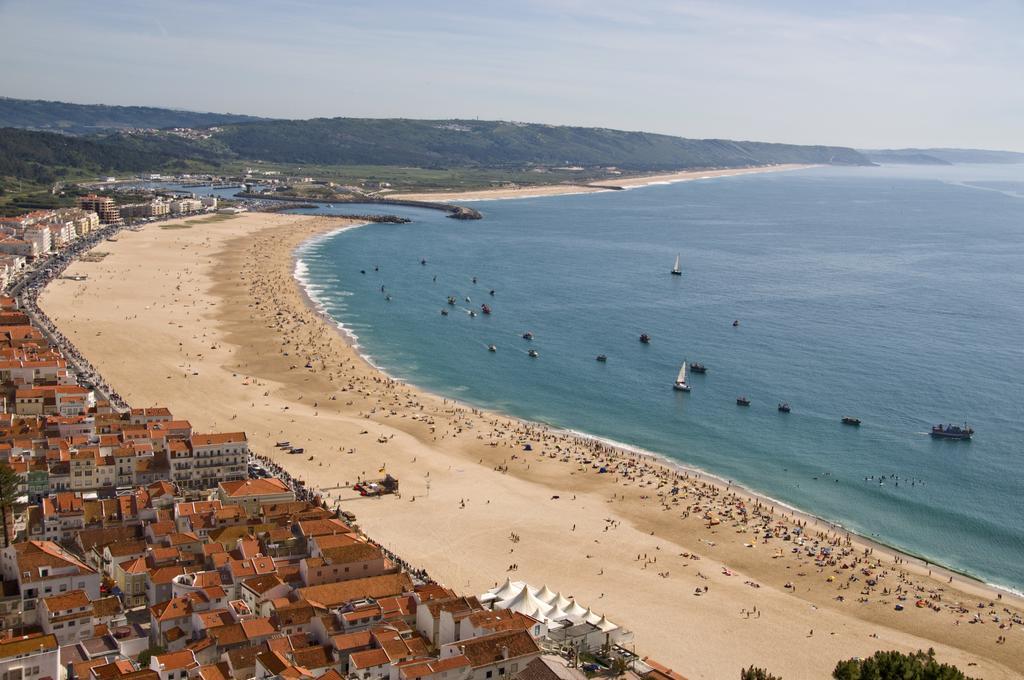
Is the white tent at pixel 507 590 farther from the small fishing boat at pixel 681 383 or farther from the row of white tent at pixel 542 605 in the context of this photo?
the small fishing boat at pixel 681 383

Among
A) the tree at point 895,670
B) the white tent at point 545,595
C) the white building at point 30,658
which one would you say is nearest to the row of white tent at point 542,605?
the white tent at point 545,595

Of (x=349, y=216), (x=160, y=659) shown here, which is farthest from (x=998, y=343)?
(x=349, y=216)

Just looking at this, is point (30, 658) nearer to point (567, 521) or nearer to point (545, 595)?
point (545, 595)

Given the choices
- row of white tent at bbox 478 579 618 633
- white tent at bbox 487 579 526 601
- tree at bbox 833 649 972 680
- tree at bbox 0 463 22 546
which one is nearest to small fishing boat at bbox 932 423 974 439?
row of white tent at bbox 478 579 618 633

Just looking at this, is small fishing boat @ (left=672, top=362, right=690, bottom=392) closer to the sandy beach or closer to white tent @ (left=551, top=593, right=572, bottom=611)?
the sandy beach

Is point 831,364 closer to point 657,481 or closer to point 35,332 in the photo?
point 657,481

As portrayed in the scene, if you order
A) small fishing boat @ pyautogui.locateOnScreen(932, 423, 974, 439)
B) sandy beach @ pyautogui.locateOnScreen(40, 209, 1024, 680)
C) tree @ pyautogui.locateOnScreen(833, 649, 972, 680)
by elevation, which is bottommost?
sandy beach @ pyautogui.locateOnScreen(40, 209, 1024, 680)
